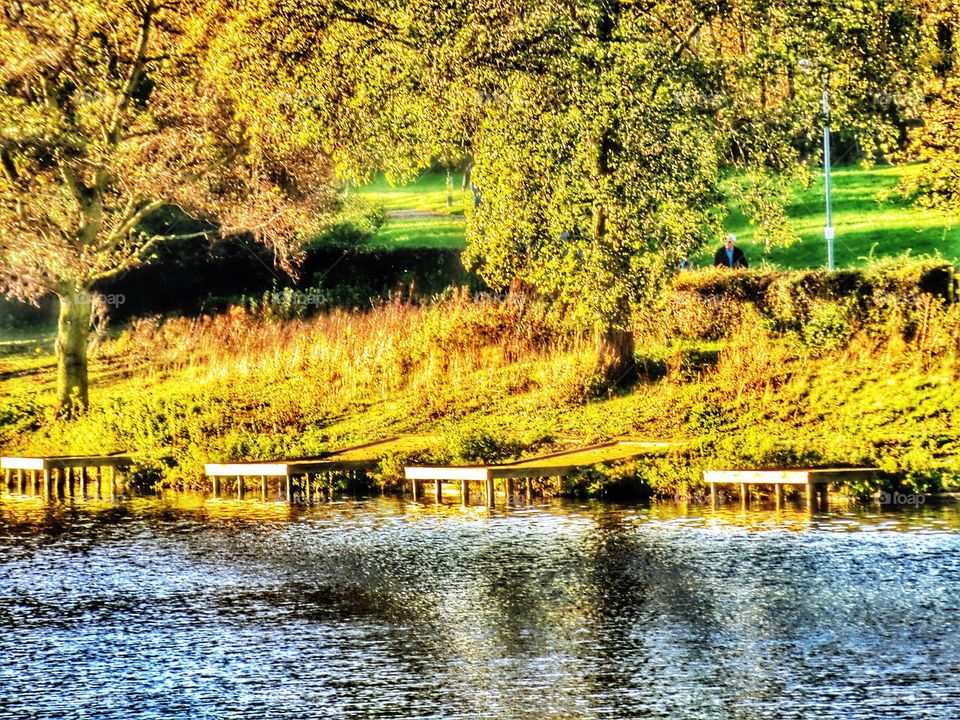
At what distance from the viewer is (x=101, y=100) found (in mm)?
33000

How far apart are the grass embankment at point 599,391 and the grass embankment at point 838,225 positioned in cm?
1642

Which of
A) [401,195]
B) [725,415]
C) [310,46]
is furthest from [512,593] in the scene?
[401,195]

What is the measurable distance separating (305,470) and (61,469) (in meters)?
5.53

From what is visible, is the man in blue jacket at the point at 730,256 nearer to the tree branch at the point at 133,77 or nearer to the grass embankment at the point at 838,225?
the grass embankment at the point at 838,225

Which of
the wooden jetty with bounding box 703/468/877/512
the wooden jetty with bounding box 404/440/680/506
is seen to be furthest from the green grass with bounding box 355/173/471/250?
the wooden jetty with bounding box 703/468/877/512

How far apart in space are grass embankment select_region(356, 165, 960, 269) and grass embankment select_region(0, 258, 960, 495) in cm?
1642

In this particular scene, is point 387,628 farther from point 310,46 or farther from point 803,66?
point 310,46

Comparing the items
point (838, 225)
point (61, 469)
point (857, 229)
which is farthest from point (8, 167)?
point (838, 225)

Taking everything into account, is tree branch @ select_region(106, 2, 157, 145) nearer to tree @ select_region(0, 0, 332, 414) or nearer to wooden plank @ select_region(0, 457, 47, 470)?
tree @ select_region(0, 0, 332, 414)

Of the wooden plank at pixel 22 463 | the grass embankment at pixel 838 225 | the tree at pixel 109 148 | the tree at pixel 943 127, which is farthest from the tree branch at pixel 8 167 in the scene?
the grass embankment at pixel 838 225

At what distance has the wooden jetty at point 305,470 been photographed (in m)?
25.3

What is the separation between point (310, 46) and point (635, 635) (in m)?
18.9

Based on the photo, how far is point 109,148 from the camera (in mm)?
32625

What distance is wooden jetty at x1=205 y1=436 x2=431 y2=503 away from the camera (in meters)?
25.3
